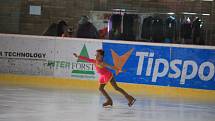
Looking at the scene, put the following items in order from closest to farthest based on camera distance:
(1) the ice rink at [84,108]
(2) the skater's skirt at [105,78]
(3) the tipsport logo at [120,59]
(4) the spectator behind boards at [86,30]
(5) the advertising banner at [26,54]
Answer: (1) the ice rink at [84,108] → (2) the skater's skirt at [105,78] → (3) the tipsport logo at [120,59] → (5) the advertising banner at [26,54] → (4) the spectator behind boards at [86,30]

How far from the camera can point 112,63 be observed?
13852 millimetres

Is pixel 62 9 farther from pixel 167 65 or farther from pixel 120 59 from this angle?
pixel 167 65

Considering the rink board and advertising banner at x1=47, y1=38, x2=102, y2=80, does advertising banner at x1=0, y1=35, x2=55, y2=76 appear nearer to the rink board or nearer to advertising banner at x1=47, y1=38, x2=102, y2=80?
the rink board

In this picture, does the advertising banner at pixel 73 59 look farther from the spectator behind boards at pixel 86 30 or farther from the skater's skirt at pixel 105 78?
the skater's skirt at pixel 105 78

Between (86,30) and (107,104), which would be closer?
(107,104)

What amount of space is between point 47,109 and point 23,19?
6.64 metres

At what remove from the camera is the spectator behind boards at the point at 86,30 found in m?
14.6

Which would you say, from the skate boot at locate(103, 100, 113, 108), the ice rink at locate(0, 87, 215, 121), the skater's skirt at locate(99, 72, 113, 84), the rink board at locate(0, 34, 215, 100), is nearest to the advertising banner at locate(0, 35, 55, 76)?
the rink board at locate(0, 34, 215, 100)

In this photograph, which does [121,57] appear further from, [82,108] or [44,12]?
[82,108]

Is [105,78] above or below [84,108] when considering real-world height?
above

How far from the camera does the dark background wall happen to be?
585 inches

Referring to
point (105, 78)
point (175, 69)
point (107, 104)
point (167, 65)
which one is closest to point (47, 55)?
point (167, 65)

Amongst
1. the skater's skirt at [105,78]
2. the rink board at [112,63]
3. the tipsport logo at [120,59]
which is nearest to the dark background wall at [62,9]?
the rink board at [112,63]

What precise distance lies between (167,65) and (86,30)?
2.56 metres
